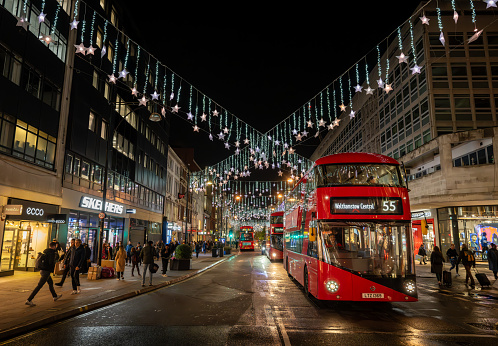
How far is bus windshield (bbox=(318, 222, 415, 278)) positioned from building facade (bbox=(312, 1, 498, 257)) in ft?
53.8

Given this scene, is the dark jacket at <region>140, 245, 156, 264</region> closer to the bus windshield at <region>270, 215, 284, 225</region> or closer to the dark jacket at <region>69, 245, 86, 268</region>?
the dark jacket at <region>69, 245, 86, 268</region>

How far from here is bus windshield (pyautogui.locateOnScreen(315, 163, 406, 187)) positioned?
9766 millimetres

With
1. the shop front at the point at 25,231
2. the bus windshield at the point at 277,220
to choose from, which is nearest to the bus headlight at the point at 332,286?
the shop front at the point at 25,231

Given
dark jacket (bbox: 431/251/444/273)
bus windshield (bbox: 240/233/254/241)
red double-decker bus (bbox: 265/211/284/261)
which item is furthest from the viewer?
bus windshield (bbox: 240/233/254/241)

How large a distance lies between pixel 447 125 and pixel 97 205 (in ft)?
110

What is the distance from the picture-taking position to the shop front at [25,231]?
631 inches

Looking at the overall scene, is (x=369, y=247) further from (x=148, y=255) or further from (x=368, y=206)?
(x=148, y=255)

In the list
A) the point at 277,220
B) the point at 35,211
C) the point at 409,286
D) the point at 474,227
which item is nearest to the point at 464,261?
the point at 409,286

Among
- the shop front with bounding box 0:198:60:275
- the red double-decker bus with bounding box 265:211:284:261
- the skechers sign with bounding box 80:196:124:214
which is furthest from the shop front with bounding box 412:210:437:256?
the shop front with bounding box 0:198:60:275

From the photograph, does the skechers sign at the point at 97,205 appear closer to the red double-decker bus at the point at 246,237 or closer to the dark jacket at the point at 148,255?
the dark jacket at the point at 148,255

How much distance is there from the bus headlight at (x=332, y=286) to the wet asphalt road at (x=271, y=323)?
658 millimetres

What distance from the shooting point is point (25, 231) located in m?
17.9

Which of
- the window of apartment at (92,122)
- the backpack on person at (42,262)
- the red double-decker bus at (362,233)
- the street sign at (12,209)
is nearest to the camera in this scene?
the red double-decker bus at (362,233)

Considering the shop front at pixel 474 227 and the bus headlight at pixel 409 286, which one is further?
the shop front at pixel 474 227
